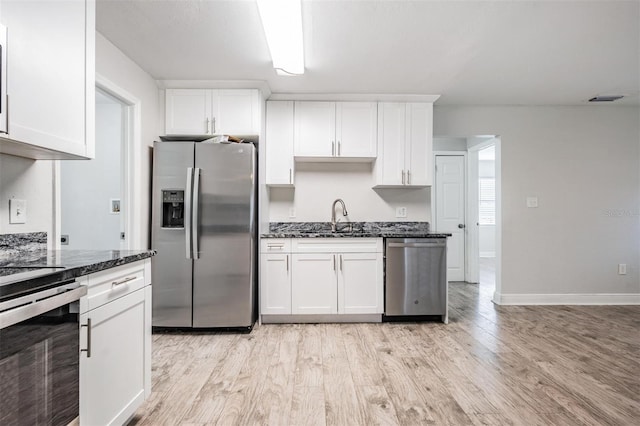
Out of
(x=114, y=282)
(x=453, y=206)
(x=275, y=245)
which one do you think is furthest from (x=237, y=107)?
(x=453, y=206)

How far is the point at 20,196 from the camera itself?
1.61 m

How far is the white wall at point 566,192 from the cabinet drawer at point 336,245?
172cm

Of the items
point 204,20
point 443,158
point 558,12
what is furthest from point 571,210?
point 204,20

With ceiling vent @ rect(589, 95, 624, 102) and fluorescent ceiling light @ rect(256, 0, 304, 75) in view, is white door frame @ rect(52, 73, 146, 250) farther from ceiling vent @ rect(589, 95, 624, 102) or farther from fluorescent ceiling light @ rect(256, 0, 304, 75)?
ceiling vent @ rect(589, 95, 624, 102)

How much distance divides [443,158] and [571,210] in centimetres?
190

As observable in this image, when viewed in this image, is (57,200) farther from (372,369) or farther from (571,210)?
(571,210)

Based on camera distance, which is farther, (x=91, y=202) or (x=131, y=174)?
(x=91, y=202)

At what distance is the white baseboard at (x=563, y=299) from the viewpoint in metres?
3.84

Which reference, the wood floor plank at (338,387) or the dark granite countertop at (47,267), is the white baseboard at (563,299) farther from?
the dark granite countertop at (47,267)

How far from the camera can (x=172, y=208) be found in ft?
9.48

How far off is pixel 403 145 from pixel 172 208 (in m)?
2.42

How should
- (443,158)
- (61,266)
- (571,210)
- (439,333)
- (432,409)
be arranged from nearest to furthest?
(61,266) < (432,409) < (439,333) < (571,210) < (443,158)

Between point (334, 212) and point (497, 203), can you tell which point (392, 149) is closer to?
point (334, 212)

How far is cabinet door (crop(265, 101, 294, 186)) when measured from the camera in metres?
3.40
